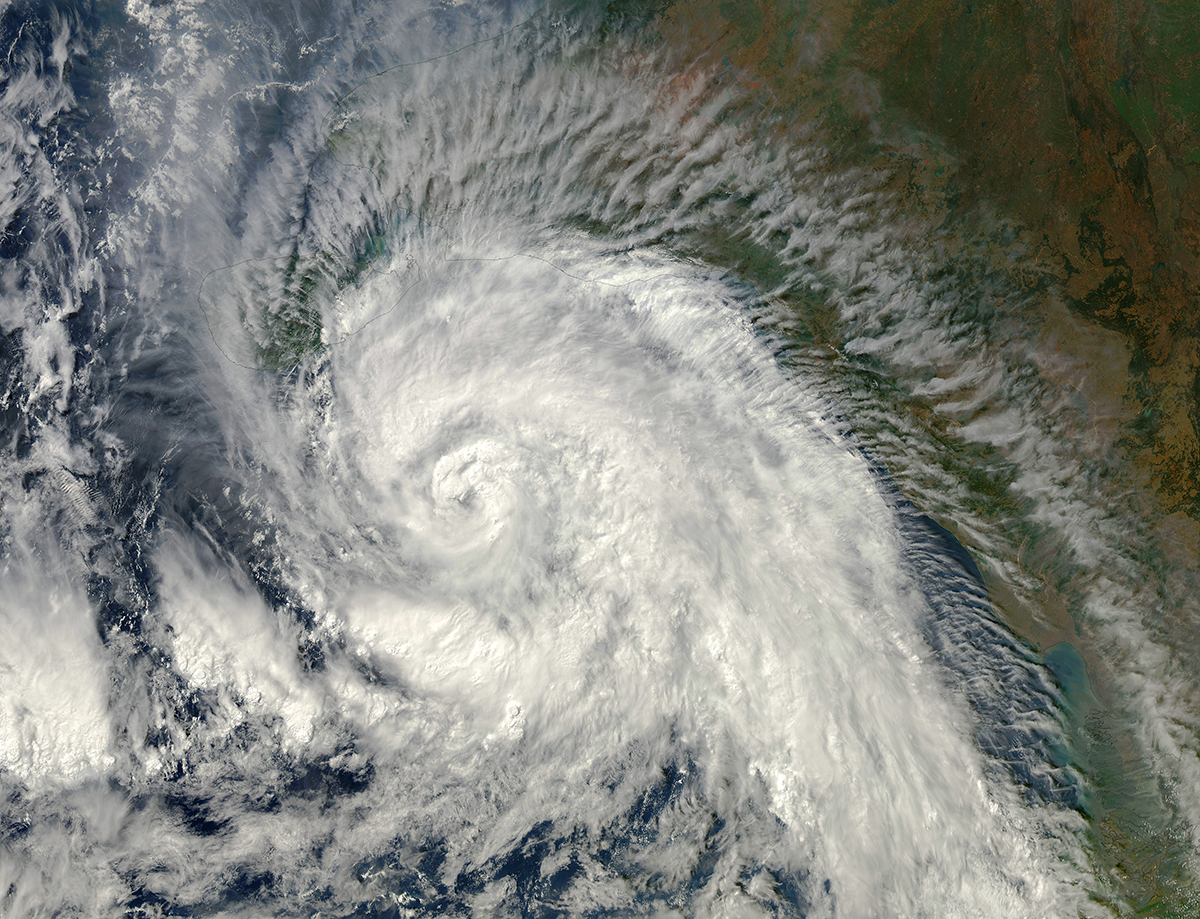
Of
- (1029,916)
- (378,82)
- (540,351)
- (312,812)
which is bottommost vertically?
(312,812)

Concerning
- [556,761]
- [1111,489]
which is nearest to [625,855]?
[556,761]

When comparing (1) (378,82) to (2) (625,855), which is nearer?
(2) (625,855)

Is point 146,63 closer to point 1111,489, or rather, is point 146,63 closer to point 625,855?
point 625,855

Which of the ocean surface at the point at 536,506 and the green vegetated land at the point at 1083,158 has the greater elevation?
the green vegetated land at the point at 1083,158

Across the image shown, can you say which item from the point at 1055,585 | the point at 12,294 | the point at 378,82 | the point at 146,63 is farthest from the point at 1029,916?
the point at 146,63

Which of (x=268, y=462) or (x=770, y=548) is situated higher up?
(x=770, y=548)

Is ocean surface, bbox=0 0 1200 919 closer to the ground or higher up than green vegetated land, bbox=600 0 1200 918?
closer to the ground

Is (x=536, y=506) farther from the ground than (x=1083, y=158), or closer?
closer
